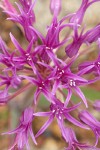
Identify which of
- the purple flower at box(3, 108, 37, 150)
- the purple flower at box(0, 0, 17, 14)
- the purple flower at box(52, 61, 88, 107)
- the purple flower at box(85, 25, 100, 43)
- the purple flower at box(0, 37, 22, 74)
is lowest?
the purple flower at box(3, 108, 37, 150)

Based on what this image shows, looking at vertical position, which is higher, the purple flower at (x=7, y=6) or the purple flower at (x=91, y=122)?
the purple flower at (x=7, y=6)

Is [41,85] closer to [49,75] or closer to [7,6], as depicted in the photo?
[49,75]

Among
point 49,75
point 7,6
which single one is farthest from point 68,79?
point 7,6

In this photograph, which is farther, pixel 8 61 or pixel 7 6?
pixel 7 6

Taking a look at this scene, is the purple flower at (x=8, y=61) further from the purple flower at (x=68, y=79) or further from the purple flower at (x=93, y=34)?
the purple flower at (x=93, y=34)

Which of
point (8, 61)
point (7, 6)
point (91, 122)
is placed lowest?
point (91, 122)

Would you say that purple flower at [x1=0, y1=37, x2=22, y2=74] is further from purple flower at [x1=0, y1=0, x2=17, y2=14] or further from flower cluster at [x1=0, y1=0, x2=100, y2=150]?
purple flower at [x1=0, y1=0, x2=17, y2=14]

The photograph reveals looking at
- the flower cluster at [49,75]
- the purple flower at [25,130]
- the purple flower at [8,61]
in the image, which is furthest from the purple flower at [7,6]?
the purple flower at [25,130]

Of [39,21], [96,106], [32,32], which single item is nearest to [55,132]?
[39,21]

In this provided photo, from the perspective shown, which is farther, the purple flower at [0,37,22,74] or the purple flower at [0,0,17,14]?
the purple flower at [0,0,17,14]

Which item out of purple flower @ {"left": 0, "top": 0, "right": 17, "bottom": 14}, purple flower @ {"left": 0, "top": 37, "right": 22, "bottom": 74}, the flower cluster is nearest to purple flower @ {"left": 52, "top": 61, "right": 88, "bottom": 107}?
the flower cluster

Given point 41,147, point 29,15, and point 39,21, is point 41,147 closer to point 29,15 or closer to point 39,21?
point 39,21

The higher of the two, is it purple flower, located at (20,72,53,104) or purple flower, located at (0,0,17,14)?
purple flower, located at (0,0,17,14)
